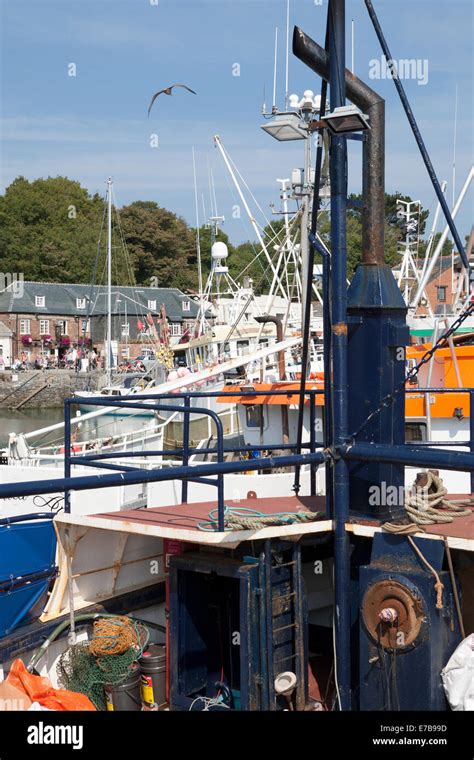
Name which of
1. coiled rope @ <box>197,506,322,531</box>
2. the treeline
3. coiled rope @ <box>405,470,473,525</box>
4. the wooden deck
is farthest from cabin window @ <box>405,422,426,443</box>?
the treeline

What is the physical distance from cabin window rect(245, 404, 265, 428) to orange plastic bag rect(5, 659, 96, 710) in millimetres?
9970

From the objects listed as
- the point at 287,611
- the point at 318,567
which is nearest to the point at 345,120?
the point at 287,611

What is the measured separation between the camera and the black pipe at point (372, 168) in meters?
5.36

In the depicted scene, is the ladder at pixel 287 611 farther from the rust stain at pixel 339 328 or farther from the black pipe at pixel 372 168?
the black pipe at pixel 372 168

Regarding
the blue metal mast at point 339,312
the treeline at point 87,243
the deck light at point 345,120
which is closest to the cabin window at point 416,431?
the blue metal mast at point 339,312

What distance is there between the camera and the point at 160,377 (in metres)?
30.8

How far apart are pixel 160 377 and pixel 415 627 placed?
86.5ft

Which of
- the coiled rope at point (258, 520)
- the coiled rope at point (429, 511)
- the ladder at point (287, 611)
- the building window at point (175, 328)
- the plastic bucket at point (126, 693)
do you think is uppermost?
the building window at point (175, 328)

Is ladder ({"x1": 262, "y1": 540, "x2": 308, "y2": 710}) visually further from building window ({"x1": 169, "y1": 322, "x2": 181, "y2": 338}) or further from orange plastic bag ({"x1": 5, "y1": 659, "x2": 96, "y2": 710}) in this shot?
building window ({"x1": 169, "y1": 322, "x2": 181, "y2": 338})

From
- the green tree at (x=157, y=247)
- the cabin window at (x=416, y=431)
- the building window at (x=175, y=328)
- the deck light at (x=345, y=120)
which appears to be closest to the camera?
the deck light at (x=345, y=120)

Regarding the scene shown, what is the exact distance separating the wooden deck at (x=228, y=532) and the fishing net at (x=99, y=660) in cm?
77
